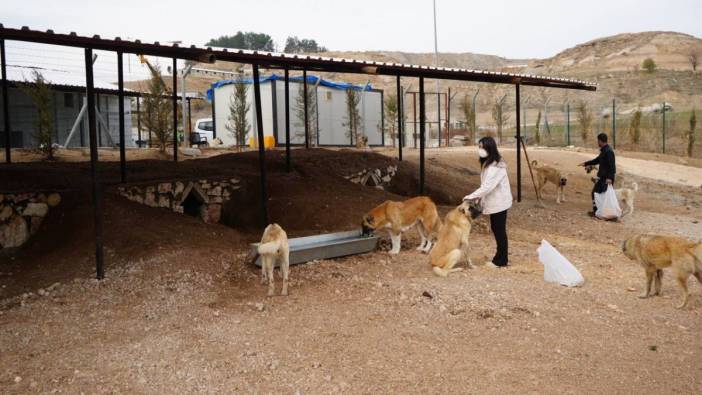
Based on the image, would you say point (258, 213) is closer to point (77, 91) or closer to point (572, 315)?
point (572, 315)

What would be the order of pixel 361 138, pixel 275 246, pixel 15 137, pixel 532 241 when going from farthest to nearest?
1. pixel 361 138
2. pixel 15 137
3. pixel 532 241
4. pixel 275 246

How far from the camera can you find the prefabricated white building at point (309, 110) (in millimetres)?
27562

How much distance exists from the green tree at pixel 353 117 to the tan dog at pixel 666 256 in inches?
810

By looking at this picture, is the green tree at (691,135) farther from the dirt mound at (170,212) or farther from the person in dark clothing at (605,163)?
the dirt mound at (170,212)

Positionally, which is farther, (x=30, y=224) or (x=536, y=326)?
(x=30, y=224)

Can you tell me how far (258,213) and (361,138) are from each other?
16199 millimetres

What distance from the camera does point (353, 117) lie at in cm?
2950

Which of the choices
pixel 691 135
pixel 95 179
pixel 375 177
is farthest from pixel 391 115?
pixel 95 179

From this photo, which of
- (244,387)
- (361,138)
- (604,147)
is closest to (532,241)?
(604,147)

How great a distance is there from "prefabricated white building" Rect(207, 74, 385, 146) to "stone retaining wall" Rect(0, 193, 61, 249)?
661 inches

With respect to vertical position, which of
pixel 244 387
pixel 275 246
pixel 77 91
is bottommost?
pixel 244 387

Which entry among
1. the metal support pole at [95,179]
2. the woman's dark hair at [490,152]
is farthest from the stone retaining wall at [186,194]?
the woman's dark hair at [490,152]

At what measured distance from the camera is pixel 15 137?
25.5 m

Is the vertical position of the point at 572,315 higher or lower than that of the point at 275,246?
lower
